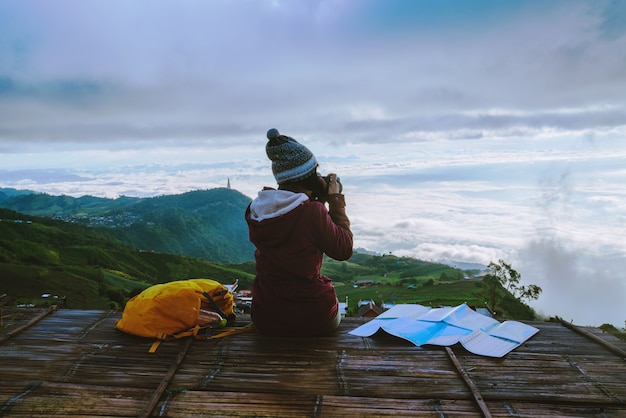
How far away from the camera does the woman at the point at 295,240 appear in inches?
162

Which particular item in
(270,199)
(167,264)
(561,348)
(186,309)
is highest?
(270,199)

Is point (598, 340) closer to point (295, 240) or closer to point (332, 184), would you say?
point (332, 184)

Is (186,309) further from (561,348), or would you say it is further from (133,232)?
(133,232)

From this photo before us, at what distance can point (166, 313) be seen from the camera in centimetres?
462

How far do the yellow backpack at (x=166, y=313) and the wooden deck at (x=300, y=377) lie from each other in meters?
0.14

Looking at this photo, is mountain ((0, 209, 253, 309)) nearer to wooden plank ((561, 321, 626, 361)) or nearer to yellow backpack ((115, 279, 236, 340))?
yellow backpack ((115, 279, 236, 340))

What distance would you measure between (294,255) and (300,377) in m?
1.10

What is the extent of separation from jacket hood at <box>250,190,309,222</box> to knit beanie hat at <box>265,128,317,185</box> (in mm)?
201

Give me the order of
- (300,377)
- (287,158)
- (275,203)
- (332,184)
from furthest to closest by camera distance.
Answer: (332,184)
(287,158)
(275,203)
(300,377)

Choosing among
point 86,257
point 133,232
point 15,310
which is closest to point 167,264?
point 86,257

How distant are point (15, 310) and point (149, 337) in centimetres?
240

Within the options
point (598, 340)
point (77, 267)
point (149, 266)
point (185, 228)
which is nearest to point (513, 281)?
point (598, 340)

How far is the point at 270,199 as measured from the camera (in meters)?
4.15

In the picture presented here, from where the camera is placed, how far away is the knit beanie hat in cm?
421
